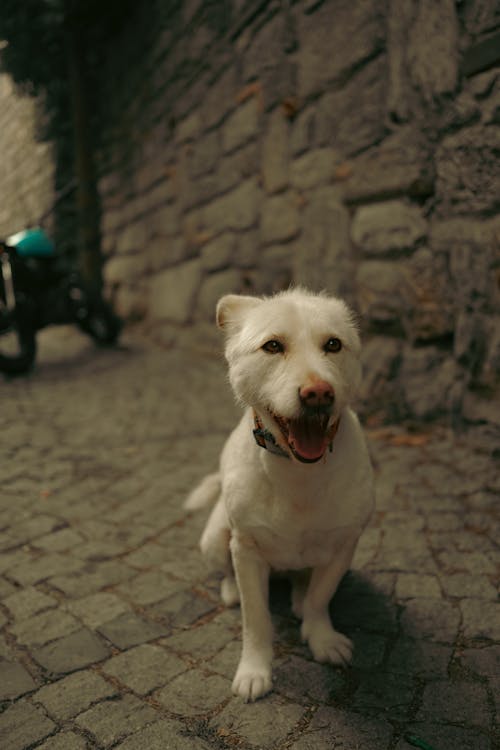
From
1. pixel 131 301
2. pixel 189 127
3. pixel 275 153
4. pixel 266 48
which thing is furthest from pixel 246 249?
pixel 131 301

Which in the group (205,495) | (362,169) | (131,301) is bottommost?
(205,495)

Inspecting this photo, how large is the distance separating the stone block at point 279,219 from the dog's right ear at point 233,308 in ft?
10.7

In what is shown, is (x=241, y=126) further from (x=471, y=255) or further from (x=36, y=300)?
(x=471, y=255)

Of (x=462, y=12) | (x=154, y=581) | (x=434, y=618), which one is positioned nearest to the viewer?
(x=434, y=618)

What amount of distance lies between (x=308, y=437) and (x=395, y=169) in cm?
280

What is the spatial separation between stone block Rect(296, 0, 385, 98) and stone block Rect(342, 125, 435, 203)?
0.64 meters

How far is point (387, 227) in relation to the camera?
13.5 ft

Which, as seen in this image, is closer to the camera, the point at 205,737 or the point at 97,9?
the point at 205,737

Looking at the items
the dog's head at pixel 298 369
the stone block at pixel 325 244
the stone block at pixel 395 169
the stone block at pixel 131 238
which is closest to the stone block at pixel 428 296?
the stone block at pixel 395 169

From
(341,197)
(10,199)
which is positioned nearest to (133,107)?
(10,199)

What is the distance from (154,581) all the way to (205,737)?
101 cm

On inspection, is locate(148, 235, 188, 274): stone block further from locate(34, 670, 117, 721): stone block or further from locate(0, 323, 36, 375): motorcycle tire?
locate(34, 670, 117, 721): stone block

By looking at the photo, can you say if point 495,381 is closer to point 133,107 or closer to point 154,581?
point 154,581

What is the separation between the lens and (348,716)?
1.79 metres
